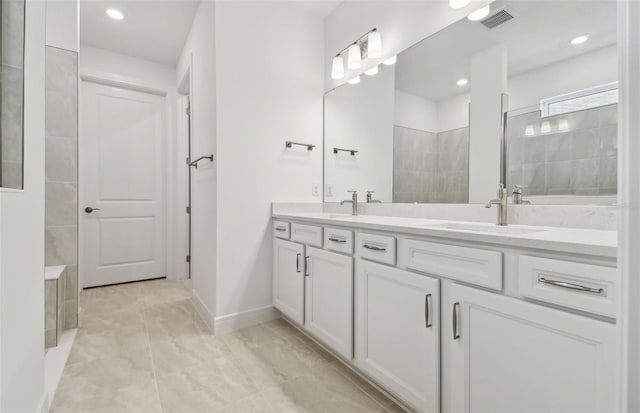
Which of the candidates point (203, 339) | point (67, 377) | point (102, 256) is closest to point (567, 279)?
point (203, 339)

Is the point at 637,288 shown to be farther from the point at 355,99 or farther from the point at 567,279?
the point at 355,99

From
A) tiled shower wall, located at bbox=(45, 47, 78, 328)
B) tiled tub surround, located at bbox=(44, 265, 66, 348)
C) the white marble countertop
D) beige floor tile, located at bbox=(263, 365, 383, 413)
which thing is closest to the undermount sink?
the white marble countertop

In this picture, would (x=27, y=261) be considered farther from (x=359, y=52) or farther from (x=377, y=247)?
(x=359, y=52)

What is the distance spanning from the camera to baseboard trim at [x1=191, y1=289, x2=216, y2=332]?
2236 millimetres

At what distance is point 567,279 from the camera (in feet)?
2.72

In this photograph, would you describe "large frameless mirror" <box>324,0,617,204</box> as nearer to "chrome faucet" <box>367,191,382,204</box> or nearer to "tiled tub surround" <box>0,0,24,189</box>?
"chrome faucet" <box>367,191,382,204</box>

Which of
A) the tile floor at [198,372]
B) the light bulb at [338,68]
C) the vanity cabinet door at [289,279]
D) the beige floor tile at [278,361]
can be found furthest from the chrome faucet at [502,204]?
the light bulb at [338,68]

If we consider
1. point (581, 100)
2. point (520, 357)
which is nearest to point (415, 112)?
point (581, 100)

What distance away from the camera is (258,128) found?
236cm

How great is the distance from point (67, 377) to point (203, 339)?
73cm

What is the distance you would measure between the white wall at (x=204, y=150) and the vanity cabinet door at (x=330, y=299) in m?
0.77

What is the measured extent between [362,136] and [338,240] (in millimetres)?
1073

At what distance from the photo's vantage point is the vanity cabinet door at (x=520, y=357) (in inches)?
30.7

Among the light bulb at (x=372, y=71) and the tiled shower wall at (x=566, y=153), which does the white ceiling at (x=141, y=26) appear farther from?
the tiled shower wall at (x=566, y=153)
